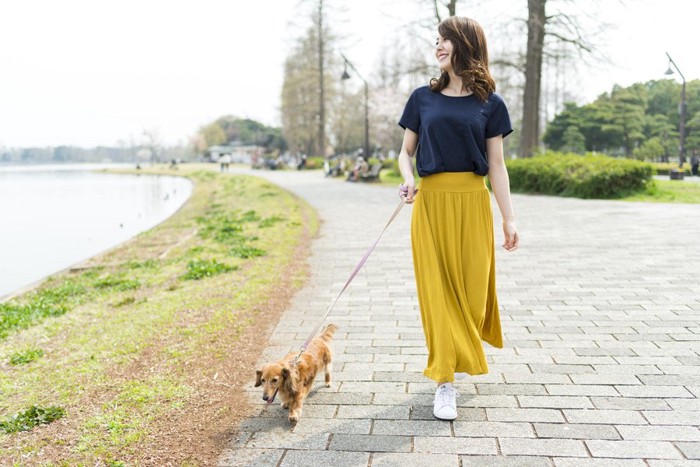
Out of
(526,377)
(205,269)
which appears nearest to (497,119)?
(526,377)

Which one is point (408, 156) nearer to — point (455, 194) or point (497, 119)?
point (455, 194)

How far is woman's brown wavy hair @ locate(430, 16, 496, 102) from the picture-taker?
294cm

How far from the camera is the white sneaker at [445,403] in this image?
305 centimetres

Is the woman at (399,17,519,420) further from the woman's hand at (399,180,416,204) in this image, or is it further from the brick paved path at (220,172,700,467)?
the brick paved path at (220,172,700,467)

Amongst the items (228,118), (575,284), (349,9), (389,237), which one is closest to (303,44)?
(349,9)

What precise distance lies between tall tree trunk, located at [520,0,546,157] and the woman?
17796 mm

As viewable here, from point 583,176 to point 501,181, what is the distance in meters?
14.1

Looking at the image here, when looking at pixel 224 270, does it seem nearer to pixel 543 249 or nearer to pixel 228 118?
pixel 543 249

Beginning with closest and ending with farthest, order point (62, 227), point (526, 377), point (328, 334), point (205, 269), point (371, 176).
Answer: point (526, 377) < point (328, 334) < point (205, 269) < point (62, 227) < point (371, 176)

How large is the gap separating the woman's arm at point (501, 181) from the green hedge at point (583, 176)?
44.7 feet

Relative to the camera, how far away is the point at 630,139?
39656mm

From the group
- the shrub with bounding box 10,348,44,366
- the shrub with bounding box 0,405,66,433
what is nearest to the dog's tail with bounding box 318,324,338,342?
the shrub with bounding box 0,405,66,433

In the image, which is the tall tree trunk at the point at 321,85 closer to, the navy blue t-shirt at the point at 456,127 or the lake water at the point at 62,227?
the lake water at the point at 62,227

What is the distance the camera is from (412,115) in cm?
315
